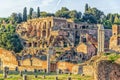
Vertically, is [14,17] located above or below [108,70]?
above

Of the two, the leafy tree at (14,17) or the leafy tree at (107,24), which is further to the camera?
the leafy tree at (14,17)

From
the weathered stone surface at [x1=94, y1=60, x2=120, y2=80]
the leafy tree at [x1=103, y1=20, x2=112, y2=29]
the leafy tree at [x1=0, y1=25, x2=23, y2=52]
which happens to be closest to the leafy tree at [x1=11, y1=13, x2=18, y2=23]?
the leafy tree at [x1=103, y1=20, x2=112, y2=29]

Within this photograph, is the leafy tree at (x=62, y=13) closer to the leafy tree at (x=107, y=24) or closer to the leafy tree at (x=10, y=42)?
the leafy tree at (x=107, y=24)

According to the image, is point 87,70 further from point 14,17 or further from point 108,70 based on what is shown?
point 14,17

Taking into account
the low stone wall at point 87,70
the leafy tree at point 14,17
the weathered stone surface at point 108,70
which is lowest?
the low stone wall at point 87,70

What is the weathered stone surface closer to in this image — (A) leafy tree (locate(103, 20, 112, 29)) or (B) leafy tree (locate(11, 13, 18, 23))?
(A) leafy tree (locate(103, 20, 112, 29))

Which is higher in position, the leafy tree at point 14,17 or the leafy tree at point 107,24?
the leafy tree at point 14,17

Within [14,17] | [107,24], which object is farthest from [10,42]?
[14,17]

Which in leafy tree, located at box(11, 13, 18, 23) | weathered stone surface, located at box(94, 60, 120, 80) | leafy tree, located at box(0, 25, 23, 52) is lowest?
leafy tree, located at box(0, 25, 23, 52)

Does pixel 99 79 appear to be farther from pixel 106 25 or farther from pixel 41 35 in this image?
pixel 106 25

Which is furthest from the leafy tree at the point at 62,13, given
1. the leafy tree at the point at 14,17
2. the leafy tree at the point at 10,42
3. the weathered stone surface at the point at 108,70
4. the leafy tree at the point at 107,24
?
the weathered stone surface at the point at 108,70

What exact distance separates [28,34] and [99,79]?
50217 mm

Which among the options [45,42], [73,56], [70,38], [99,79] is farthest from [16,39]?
[99,79]

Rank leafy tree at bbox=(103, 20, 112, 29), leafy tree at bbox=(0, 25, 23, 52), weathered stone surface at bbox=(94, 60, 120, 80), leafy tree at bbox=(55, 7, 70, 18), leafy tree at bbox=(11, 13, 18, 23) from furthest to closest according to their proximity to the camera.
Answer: leafy tree at bbox=(11, 13, 18, 23) < leafy tree at bbox=(55, 7, 70, 18) < leafy tree at bbox=(103, 20, 112, 29) < leafy tree at bbox=(0, 25, 23, 52) < weathered stone surface at bbox=(94, 60, 120, 80)
